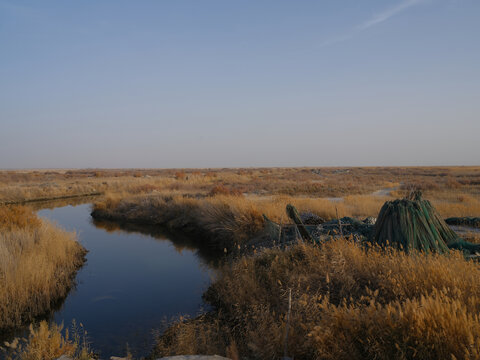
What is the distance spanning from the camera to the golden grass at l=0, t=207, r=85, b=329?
5684 millimetres

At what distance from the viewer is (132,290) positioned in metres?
7.75

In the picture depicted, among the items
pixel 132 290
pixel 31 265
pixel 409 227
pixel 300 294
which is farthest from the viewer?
pixel 132 290

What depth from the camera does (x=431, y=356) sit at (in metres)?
2.50

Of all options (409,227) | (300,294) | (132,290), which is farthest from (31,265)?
(409,227)

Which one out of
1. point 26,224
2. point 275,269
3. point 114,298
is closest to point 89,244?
point 26,224

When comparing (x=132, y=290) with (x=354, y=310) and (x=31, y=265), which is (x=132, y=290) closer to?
(x=31, y=265)

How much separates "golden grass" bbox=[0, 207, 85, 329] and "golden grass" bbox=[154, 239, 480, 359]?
295 centimetres

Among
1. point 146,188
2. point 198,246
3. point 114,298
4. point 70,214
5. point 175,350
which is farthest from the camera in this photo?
point 146,188

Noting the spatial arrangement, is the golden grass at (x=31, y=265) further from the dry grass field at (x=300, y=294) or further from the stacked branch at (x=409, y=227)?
the stacked branch at (x=409, y=227)

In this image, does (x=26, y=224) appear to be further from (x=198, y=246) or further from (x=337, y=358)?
(x=337, y=358)

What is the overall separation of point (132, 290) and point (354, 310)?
20.3 ft

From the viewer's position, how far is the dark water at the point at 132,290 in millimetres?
5617

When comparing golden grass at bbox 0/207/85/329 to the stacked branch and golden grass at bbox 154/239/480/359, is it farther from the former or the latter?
the stacked branch

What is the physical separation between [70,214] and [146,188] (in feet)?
19.9
